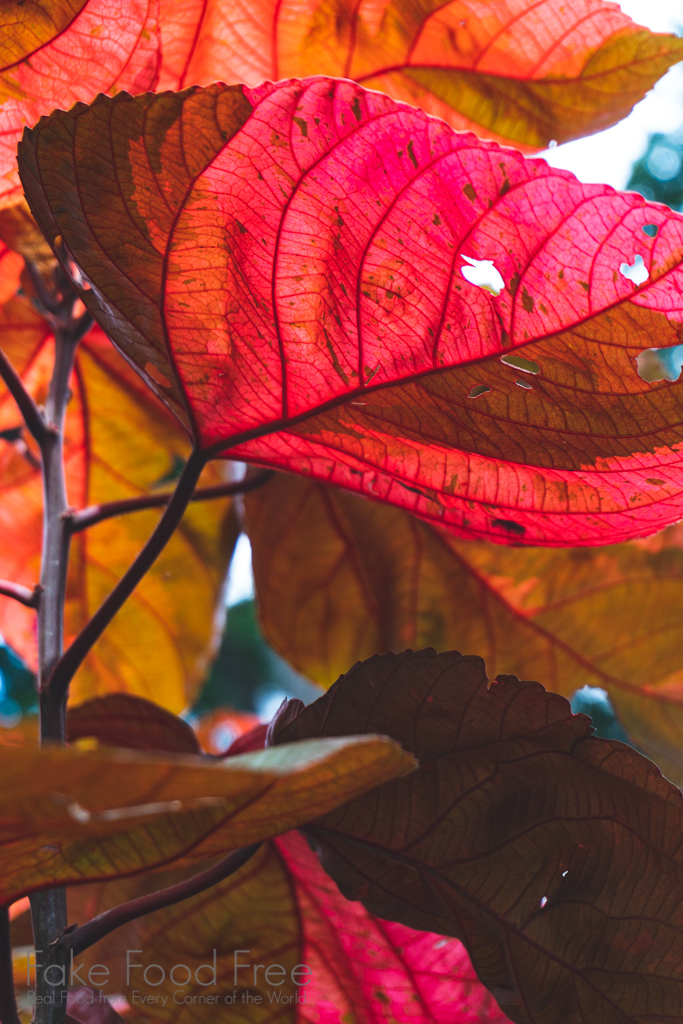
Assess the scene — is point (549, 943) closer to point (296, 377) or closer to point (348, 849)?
point (348, 849)

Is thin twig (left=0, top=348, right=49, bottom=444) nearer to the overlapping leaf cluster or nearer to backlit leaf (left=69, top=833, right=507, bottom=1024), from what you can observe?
the overlapping leaf cluster

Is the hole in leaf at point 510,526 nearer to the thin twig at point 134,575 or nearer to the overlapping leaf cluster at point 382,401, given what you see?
the overlapping leaf cluster at point 382,401

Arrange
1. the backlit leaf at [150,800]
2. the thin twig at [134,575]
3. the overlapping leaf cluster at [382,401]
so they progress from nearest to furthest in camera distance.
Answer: the backlit leaf at [150,800] → the overlapping leaf cluster at [382,401] → the thin twig at [134,575]

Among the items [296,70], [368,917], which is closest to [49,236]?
[296,70]

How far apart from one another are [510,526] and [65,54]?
336 millimetres

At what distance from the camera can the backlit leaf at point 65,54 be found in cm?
41

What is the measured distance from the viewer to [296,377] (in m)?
0.40

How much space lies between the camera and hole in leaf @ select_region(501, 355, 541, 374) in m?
0.37

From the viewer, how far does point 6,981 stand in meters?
0.38

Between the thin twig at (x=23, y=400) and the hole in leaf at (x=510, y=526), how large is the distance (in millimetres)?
289

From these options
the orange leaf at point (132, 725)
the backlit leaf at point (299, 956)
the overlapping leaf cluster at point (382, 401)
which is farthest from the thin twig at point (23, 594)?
the backlit leaf at point (299, 956)

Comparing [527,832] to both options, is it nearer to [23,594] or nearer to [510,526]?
[510,526]

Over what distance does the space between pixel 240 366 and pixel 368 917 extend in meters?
0.36

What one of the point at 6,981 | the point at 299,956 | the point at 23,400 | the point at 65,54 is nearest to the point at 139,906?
the point at 6,981
